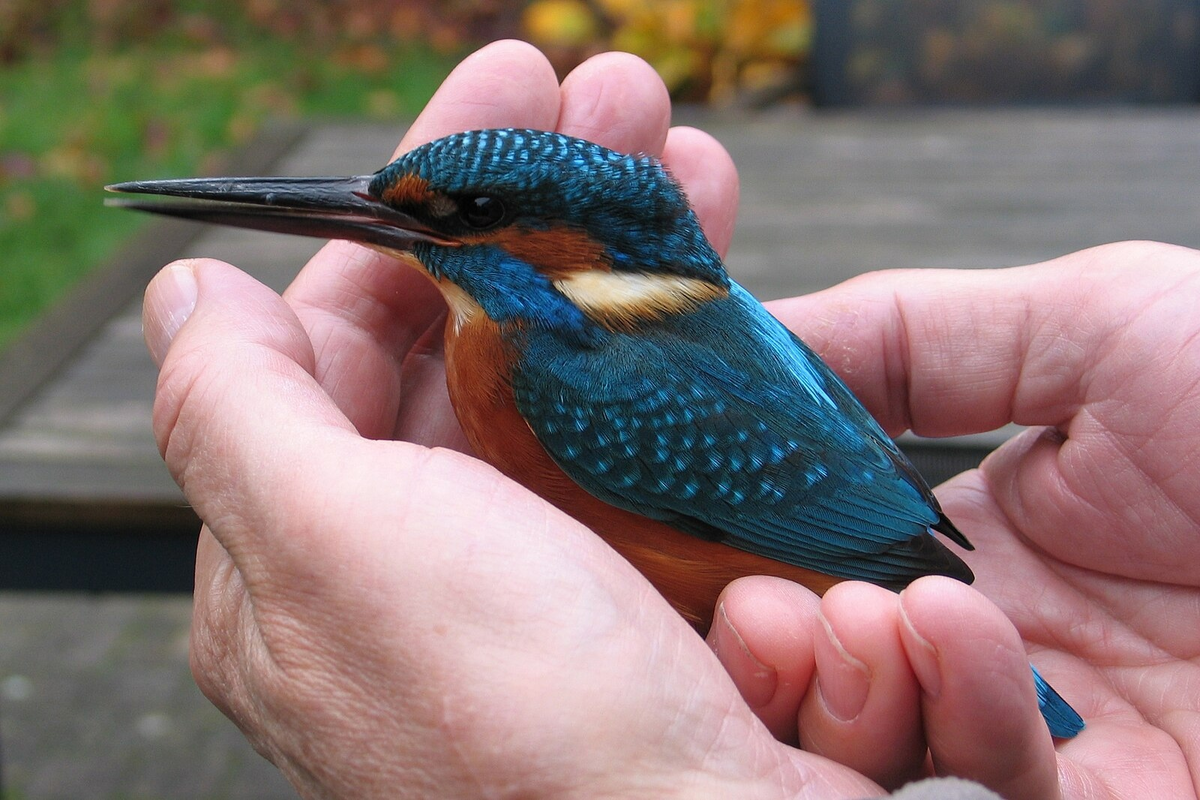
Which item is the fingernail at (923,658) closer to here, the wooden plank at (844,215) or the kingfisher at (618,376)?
the kingfisher at (618,376)

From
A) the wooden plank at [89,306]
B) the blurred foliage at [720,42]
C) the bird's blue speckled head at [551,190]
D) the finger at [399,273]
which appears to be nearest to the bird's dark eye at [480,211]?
the bird's blue speckled head at [551,190]

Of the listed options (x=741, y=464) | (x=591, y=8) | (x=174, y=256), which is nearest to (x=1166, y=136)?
(x=741, y=464)

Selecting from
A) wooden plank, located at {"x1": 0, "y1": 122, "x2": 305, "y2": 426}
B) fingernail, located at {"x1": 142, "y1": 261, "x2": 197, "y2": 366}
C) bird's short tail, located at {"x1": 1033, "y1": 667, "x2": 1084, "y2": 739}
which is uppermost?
fingernail, located at {"x1": 142, "y1": 261, "x2": 197, "y2": 366}

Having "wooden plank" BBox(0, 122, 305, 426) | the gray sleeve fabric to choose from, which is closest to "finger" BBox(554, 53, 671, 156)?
the gray sleeve fabric

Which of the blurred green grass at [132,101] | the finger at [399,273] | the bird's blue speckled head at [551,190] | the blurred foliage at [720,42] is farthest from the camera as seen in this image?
the blurred foliage at [720,42]

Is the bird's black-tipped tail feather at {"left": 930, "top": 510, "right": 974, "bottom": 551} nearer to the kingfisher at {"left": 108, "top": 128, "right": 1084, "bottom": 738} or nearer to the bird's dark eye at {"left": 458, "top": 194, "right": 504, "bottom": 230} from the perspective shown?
the kingfisher at {"left": 108, "top": 128, "right": 1084, "bottom": 738}

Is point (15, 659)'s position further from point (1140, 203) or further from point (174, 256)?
point (1140, 203)
